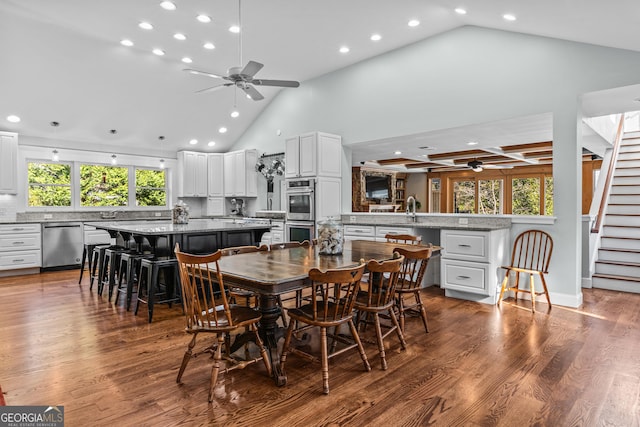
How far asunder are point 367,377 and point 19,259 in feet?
21.3

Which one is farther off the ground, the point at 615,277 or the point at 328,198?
the point at 328,198

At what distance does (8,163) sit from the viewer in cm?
642

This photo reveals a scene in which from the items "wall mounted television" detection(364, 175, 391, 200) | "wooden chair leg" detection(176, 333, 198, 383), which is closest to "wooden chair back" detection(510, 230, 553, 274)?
"wooden chair leg" detection(176, 333, 198, 383)

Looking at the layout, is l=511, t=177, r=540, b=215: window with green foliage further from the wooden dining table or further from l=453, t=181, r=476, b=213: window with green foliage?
the wooden dining table

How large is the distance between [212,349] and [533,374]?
7.32 feet

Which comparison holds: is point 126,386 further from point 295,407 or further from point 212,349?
point 295,407

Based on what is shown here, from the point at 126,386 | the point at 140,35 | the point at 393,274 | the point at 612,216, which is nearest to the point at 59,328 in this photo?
the point at 126,386

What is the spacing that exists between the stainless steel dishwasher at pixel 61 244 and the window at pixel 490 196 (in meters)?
10.3

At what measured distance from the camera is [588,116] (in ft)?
16.8

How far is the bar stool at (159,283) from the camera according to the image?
Answer: 3.92m

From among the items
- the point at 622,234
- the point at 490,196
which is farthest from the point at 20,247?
the point at 490,196

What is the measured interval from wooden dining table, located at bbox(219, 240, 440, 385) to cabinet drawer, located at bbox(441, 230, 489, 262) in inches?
60.6

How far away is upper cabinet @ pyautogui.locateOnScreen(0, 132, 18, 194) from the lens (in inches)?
250

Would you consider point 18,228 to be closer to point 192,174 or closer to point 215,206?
point 192,174
